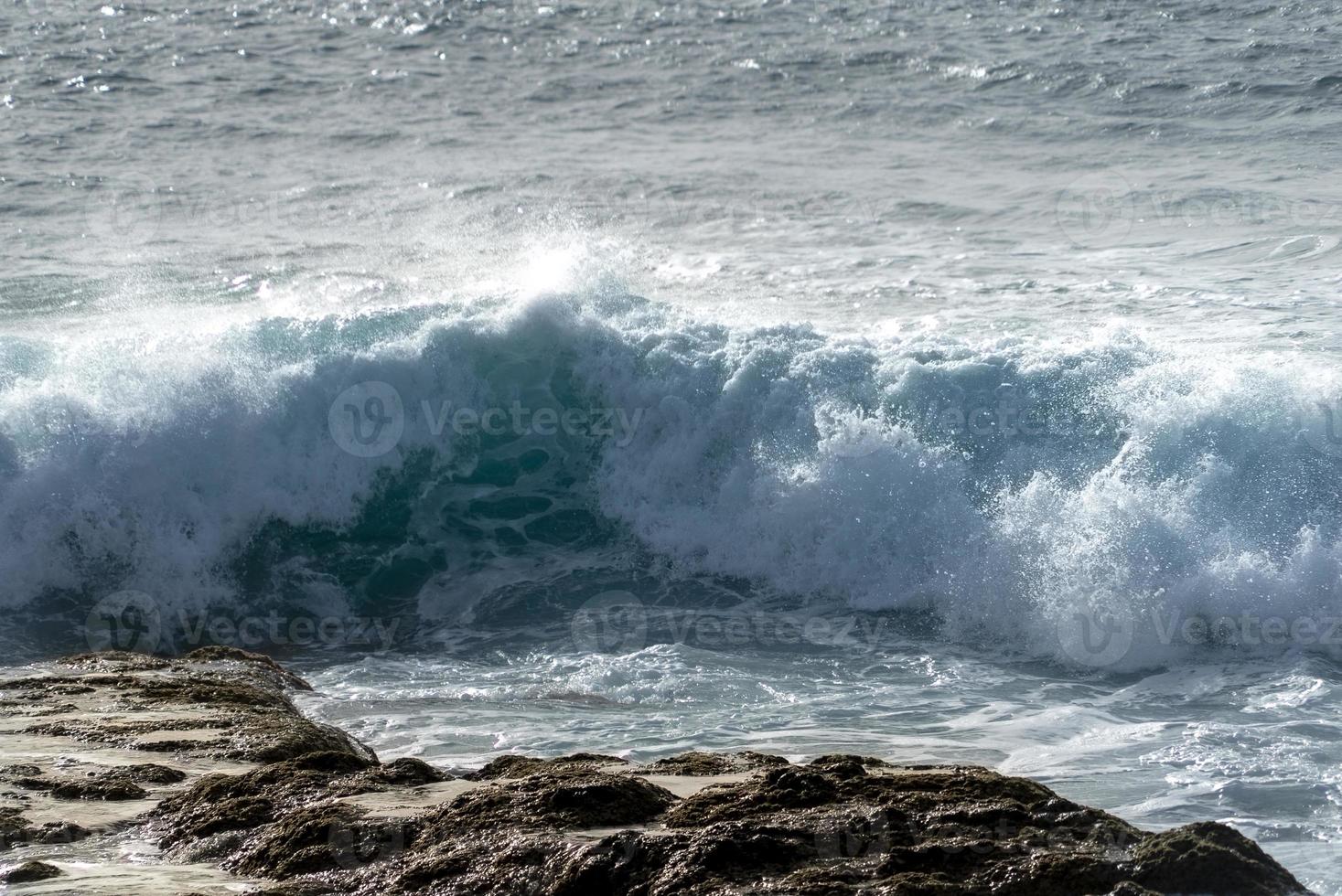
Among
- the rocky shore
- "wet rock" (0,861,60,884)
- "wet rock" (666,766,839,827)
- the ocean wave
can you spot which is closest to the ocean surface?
the ocean wave

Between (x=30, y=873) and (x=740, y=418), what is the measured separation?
7381 millimetres

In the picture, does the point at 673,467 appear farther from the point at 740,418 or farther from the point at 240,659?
the point at 240,659

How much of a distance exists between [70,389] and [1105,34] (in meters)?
14.1

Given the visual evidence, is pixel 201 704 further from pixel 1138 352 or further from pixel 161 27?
pixel 161 27

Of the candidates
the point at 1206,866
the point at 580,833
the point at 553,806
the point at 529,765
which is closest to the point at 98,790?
the point at 529,765

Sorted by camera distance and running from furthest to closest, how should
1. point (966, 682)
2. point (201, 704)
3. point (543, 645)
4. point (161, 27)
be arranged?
point (161, 27)
point (543, 645)
point (966, 682)
point (201, 704)

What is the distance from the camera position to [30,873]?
3.95 metres

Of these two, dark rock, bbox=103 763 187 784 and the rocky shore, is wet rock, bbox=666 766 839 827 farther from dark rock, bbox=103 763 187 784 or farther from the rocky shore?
dark rock, bbox=103 763 187 784

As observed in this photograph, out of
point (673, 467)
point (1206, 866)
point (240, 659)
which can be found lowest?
point (1206, 866)

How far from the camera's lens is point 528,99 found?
19.0 meters

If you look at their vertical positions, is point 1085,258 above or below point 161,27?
below

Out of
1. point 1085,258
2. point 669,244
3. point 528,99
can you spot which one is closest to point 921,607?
point 1085,258

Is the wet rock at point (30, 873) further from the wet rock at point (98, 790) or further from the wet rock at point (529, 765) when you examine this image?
the wet rock at point (529, 765)

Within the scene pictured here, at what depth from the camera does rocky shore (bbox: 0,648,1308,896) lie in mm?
3713
